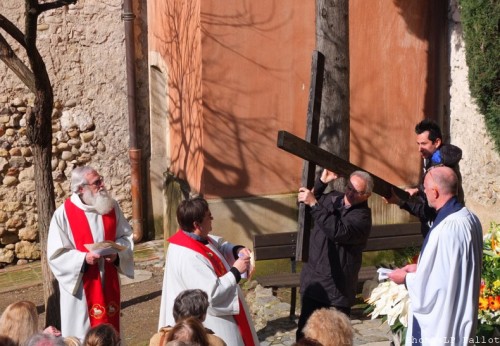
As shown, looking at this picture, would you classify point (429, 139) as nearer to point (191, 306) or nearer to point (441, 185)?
point (441, 185)

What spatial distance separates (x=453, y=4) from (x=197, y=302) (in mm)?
6204

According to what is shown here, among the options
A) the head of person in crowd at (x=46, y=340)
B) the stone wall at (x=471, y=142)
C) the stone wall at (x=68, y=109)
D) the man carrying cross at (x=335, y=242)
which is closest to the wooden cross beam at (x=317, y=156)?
the man carrying cross at (x=335, y=242)

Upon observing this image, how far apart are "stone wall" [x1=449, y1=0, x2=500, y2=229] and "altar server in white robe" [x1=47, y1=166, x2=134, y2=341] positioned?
412 cm

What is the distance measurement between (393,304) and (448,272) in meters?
0.94

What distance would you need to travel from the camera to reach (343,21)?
7.78 meters

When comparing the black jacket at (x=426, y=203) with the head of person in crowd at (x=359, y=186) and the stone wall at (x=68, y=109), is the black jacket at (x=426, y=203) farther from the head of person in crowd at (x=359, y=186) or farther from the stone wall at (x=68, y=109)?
the stone wall at (x=68, y=109)

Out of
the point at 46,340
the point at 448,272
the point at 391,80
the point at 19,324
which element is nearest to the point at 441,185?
the point at 448,272

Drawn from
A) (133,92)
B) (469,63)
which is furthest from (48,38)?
(469,63)

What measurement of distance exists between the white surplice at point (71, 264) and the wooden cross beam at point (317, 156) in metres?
1.74

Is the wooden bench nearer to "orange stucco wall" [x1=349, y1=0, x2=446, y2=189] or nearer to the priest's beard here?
"orange stucco wall" [x1=349, y1=0, x2=446, y2=189]

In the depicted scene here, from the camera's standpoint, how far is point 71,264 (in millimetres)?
6559

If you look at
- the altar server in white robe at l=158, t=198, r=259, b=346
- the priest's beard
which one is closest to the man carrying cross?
the altar server in white robe at l=158, t=198, r=259, b=346

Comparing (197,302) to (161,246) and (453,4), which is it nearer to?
(453,4)

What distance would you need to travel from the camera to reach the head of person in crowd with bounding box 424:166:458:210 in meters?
4.98
